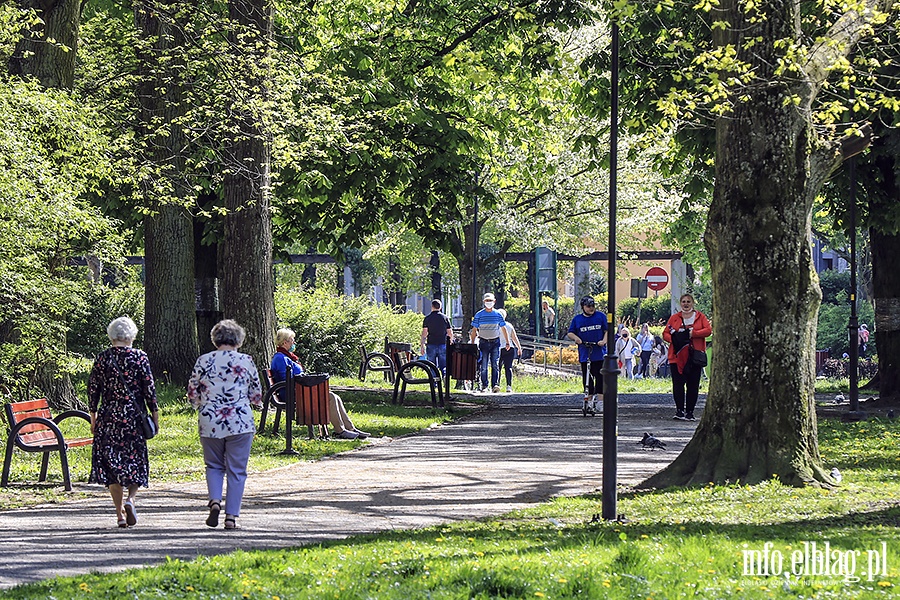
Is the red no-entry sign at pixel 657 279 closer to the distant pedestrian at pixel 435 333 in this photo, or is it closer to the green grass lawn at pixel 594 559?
the distant pedestrian at pixel 435 333

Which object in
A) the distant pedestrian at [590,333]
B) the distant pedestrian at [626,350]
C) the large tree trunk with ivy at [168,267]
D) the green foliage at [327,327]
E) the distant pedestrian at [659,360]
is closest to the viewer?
the distant pedestrian at [590,333]

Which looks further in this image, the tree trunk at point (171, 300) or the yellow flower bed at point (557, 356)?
the yellow flower bed at point (557, 356)

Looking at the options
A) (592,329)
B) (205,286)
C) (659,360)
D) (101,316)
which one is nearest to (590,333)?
(592,329)

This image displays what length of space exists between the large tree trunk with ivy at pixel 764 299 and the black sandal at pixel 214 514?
3.99 meters

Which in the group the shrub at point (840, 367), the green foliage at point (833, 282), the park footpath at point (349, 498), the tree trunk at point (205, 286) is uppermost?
→ the green foliage at point (833, 282)

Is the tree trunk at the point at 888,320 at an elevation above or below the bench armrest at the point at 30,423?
above

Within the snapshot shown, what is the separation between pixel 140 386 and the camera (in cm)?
998

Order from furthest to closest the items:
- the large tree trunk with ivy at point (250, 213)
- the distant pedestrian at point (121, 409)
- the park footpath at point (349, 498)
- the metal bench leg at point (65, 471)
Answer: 1. the large tree trunk with ivy at point (250, 213)
2. the metal bench leg at point (65, 471)
3. the distant pedestrian at point (121, 409)
4. the park footpath at point (349, 498)

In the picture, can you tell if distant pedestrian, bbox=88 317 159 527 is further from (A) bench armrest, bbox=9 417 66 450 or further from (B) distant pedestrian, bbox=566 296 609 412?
(B) distant pedestrian, bbox=566 296 609 412

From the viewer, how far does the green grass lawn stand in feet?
22.1

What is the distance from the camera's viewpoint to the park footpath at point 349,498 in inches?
329

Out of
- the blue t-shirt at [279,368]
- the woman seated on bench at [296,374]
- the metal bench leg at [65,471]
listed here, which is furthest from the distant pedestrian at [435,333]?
the metal bench leg at [65,471]

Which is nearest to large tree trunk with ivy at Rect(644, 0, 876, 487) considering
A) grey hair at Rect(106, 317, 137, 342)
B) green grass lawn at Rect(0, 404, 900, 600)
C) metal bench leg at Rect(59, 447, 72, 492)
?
green grass lawn at Rect(0, 404, 900, 600)

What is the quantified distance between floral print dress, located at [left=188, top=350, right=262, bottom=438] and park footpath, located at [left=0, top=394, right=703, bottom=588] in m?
0.71
